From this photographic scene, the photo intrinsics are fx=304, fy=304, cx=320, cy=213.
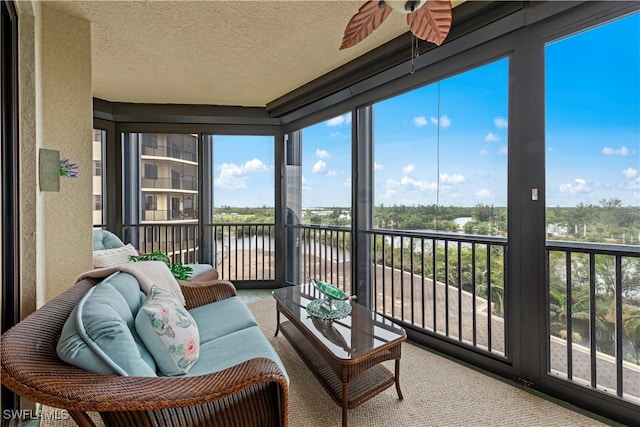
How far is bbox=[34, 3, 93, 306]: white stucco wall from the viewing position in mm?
2002

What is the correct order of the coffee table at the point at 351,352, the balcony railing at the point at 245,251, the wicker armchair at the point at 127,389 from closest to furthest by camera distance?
the wicker armchair at the point at 127,389, the coffee table at the point at 351,352, the balcony railing at the point at 245,251

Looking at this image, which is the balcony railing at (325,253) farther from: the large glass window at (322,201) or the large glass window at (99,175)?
the large glass window at (99,175)

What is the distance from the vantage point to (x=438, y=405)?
181 cm

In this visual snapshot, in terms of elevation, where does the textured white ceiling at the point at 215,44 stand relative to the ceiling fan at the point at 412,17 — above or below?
above

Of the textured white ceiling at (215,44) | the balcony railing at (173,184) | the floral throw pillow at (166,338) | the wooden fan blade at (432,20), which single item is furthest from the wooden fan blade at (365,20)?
the balcony railing at (173,184)

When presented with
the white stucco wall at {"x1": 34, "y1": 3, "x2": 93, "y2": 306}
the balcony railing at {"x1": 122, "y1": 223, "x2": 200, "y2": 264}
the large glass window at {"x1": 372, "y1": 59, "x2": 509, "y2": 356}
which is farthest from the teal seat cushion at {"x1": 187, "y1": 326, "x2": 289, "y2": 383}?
the balcony railing at {"x1": 122, "y1": 223, "x2": 200, "y2": 264}

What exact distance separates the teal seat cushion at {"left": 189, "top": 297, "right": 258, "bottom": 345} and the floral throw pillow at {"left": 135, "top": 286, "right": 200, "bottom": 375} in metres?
0.36

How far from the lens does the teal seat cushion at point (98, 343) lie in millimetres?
990

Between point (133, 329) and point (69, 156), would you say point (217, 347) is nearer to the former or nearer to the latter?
point (133, 329)

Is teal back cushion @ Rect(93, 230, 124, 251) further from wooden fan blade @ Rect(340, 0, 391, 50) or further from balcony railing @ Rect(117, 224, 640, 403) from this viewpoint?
wooden fan blade @ Rect(340, 0, 391, 50)

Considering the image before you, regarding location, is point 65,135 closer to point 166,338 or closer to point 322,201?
point 166,338

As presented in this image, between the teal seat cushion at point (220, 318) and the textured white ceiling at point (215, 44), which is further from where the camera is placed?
the textured white ceiling at point (215, 44)

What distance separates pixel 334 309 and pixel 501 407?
112 centimetres

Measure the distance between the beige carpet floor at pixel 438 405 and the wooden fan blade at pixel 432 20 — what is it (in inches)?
75.9
